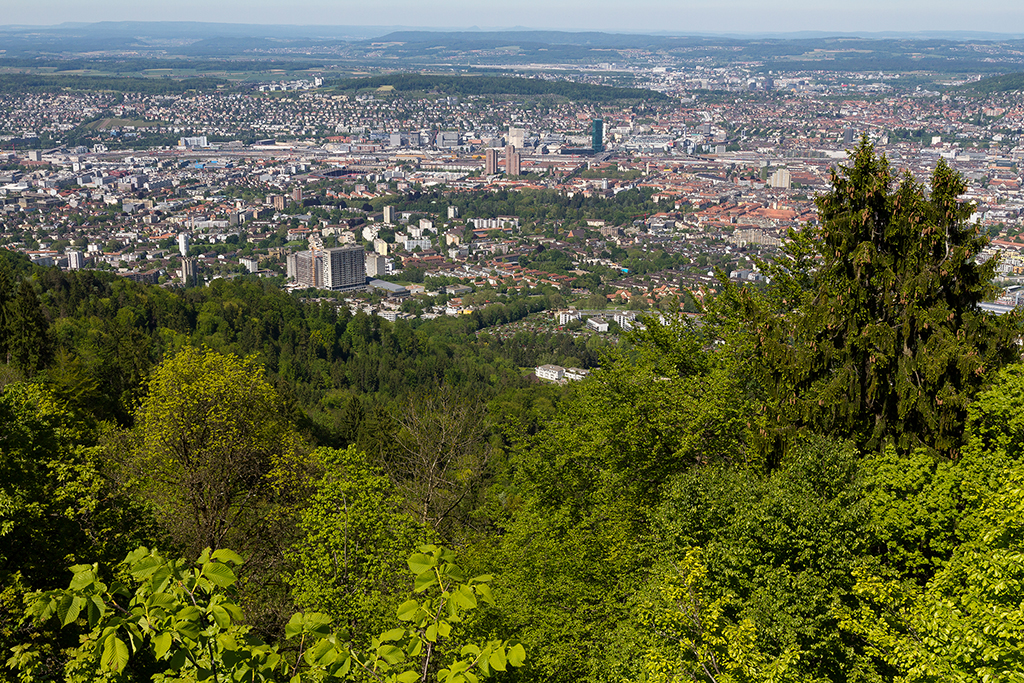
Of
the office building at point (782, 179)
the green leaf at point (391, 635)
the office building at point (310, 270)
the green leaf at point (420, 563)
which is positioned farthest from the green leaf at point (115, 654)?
the office building at point (782, 179)

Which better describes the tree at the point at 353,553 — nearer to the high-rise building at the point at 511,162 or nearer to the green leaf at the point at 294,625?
the green leaf at the point at 294,625

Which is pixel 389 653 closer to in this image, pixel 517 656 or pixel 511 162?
pixel 517 656

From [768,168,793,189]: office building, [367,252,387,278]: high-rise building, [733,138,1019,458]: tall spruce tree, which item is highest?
[733,138,1019,458]: tall spruce tree

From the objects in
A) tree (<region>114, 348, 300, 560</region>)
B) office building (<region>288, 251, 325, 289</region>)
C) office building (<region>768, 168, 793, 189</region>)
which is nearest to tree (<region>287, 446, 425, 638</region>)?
tree (<region>114, 348, 300, 560</region>)

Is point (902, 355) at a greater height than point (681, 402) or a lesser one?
greater

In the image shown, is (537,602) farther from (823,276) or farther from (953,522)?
(823,276)

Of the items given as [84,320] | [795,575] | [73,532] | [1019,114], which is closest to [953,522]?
[795,575]

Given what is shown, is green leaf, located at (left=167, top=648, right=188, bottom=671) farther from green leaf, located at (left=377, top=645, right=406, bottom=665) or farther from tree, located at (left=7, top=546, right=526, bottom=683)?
green leaf, located at (left=377, top=645, right=406, bottom=665)
